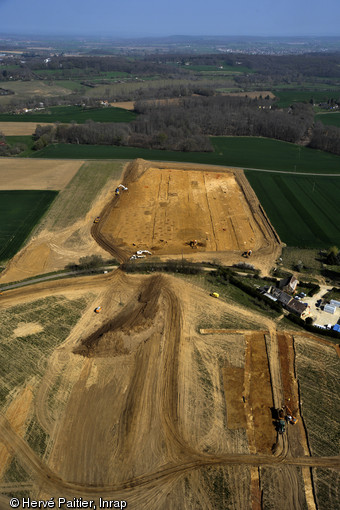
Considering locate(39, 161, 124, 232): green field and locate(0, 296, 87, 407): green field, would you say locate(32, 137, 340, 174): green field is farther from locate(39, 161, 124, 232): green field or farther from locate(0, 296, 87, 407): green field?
locate(0, 296, 87, 407): green field

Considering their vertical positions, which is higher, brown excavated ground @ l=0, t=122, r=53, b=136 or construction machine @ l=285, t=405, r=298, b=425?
brown excavated ground @ l=0, t=122, r=53, b=136

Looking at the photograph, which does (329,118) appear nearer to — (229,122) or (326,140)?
(326,140)

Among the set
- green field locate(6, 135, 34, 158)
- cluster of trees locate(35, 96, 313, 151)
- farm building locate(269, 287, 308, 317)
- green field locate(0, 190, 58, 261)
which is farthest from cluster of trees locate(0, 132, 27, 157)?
farm building locate(269, 287, 308, 317)

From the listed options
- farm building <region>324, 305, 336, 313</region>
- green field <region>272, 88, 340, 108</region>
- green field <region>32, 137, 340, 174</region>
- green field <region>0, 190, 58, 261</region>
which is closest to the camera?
farm building <region>324, 305, 336, 313</region>

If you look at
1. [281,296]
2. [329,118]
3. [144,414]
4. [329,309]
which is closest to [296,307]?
[281,296]

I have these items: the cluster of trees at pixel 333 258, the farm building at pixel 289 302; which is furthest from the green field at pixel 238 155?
the farm building at pixel 289 302

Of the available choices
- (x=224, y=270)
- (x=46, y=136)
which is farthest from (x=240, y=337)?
(x=46, y=136)
